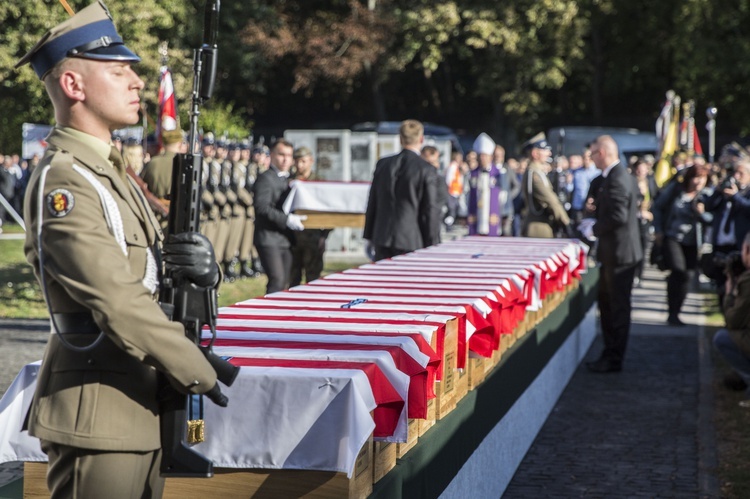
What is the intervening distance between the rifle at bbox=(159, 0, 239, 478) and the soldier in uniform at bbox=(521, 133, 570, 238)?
418 inches

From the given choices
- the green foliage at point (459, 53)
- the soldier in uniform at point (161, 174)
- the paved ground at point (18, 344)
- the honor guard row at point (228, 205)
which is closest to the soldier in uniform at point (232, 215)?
the honor guard row at point (228, 205)

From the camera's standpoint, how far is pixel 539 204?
13852 mm

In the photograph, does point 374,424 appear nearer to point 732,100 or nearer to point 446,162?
point 446,162

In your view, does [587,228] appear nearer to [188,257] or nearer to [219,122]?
[188,257]

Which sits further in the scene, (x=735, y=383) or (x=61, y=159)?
(x=735, y=383)

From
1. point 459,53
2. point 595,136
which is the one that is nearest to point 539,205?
Result: point 595,136

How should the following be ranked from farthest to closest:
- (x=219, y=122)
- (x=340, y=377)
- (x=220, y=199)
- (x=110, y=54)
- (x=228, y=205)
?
(x=219, y=122)
(x=228, y=205)
(x=220, y=199)
(x=340, y=377)
(x=110, y=54)

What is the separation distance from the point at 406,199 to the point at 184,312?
7680 millimetres

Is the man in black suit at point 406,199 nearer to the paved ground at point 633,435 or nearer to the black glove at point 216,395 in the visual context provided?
the paved ground at point 633,435

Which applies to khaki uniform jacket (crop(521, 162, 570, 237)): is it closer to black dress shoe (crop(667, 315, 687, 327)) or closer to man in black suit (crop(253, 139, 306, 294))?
black dress shoe (crop(667, 315, 687, 327))

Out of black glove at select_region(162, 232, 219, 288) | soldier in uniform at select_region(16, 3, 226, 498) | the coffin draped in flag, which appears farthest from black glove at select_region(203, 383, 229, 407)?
the coffin draped in flag

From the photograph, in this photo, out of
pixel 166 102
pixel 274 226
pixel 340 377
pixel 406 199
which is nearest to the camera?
pixel 340 377

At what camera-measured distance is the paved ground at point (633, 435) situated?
23.2ft

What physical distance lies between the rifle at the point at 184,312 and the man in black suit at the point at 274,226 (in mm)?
7889
